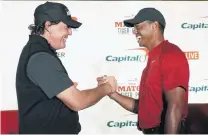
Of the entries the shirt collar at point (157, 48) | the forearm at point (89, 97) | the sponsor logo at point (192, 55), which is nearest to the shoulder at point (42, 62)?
the forearm at point (89, 97)

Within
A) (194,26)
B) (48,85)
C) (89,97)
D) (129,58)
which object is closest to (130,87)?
(129,58)

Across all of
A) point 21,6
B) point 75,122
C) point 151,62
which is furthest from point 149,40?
point 21,6

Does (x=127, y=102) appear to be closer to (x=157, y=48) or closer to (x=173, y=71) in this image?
(x=157, y=48)

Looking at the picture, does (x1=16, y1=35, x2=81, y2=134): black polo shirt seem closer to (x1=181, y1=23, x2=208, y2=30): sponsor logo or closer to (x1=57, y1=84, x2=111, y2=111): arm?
(x1=57, y1=84, x2=111, y2=111): arm

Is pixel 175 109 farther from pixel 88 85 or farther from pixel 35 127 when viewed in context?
pixel 88 85

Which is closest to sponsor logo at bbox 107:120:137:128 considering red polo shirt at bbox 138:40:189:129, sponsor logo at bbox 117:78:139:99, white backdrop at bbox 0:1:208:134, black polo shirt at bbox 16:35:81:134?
white backdrop at bbox 0:1:208:134

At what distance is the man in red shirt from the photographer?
2.27m

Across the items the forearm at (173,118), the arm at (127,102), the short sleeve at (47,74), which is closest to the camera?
the short sleeve at (47,74)

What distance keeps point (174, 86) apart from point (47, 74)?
88 centimetres

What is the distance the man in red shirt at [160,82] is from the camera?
227 cm

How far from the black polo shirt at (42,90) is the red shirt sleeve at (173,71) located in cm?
69

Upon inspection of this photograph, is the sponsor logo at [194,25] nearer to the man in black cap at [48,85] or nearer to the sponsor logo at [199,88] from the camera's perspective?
the sponsor logo at [199,88]

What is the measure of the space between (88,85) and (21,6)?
3.31 feet

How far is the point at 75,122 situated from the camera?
2.18 metres
